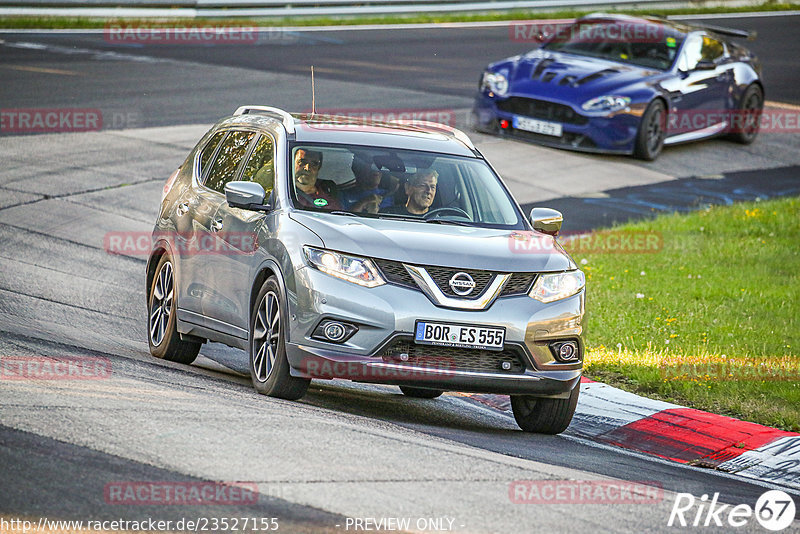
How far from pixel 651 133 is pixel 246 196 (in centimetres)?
1252

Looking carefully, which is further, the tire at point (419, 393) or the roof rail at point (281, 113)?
the tire at point (419, 393)

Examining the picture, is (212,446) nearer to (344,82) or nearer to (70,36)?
(344,82)

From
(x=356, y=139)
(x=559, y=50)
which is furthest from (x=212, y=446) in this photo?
(x=559, y=50)

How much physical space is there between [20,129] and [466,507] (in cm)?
1397

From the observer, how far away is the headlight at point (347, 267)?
7.49 metres

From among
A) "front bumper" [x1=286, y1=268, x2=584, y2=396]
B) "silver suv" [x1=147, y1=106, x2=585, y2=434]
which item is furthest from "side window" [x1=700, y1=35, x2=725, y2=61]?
"front bumper" [x1=286, y1=268, x2=584, y2=396]

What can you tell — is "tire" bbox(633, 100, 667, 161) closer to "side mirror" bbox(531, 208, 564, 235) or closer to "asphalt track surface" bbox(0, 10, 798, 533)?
"asphalt track surface" bbox(0, 10, 798, 533)

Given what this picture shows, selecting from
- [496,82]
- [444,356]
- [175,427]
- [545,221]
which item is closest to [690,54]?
[496,82]

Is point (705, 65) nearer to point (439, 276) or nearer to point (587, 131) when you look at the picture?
point (587, 131)

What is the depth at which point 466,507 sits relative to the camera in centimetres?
566

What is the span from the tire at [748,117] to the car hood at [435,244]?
1445 cm

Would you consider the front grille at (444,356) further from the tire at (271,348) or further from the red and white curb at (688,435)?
the red and white curb at (688,435)

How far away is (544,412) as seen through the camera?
8375mm

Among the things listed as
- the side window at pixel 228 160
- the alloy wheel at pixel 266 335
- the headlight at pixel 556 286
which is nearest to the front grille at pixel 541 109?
the side window at pixel 228 160
